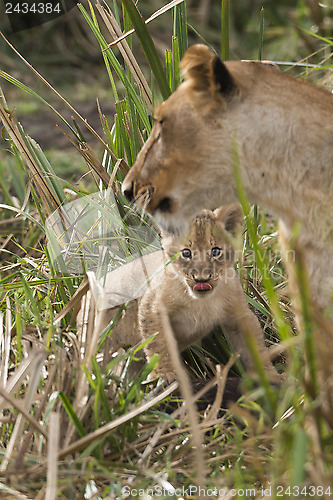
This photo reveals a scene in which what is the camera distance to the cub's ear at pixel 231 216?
2.47 metres

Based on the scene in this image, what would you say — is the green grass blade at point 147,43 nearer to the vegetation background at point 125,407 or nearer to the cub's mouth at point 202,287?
the vegetation background at point 125,407

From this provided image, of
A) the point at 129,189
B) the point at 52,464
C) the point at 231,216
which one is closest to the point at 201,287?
the point at 231,216

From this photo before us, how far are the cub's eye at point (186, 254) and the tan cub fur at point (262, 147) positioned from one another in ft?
2.36

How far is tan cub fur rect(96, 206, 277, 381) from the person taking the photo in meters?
2.36

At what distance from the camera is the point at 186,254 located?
2.41m

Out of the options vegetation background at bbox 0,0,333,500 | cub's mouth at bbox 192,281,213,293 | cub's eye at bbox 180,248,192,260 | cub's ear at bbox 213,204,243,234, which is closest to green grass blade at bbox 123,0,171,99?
vegetation background at bbox 0,0,333,500

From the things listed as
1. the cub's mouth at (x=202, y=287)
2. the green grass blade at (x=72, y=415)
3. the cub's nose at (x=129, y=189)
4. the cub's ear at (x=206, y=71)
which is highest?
the cub's ear at (x=206, y=71)

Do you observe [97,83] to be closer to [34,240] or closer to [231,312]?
[34,240]

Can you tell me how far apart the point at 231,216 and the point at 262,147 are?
865 mm

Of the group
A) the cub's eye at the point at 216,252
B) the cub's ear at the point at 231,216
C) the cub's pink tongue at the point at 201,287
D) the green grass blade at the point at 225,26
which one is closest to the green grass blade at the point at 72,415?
the cub's pink tongue at the point at 201,287

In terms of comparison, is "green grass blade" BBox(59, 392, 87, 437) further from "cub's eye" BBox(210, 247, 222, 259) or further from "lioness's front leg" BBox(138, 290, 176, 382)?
"cub's eye" BBox(210, 247, 222, 259)

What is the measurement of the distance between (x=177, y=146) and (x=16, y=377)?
739 millimetres

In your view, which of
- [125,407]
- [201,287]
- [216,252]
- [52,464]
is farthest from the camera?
[216,252]

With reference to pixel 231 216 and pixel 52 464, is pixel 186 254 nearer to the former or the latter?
pixel 231 216
